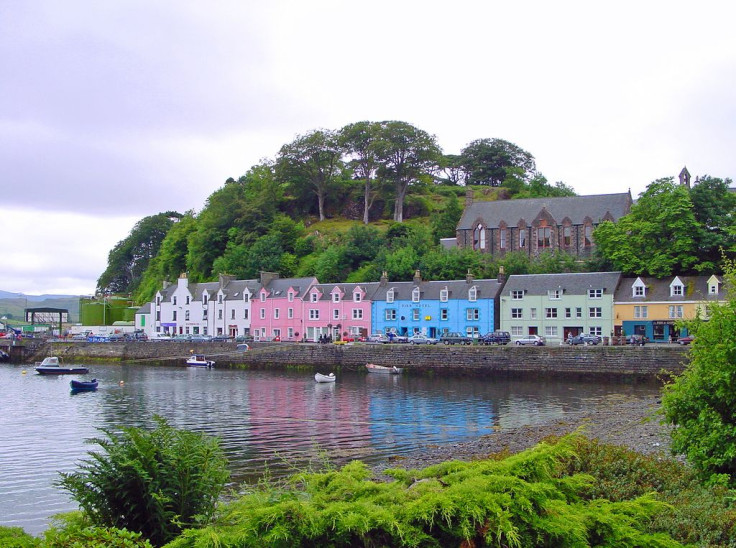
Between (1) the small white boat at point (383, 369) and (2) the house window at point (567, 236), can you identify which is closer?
(1) the small white boat at point (383, 369)

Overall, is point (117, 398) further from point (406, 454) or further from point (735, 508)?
point (735, 508)

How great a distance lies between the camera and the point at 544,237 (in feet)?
311

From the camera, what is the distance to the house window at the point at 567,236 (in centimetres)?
9361

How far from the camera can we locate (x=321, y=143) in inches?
4904

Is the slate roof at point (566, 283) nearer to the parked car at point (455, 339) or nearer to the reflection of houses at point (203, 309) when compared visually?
the parked car at point (455, 339)

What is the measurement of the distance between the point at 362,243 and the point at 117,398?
56.8 m

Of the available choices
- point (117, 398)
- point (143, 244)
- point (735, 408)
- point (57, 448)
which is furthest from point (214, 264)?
point (735, 408)

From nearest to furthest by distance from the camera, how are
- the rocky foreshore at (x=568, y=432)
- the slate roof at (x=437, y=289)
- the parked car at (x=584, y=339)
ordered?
the rocky foreshore at (x=568, y=432), the parked car at (x=584, y=339), the slate roof at (x=437, y=289)

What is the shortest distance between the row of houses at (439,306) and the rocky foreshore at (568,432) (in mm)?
29401

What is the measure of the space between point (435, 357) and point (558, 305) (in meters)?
16.5

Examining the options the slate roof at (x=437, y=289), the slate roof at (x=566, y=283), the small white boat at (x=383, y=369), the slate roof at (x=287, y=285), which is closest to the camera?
the small white boat at (x=383, y=369)

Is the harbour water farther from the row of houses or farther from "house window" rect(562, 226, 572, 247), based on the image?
"house window" rect(562, 226, 572, 247)

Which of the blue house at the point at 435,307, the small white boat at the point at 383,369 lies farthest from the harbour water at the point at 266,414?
the blue house at the point at 435,307

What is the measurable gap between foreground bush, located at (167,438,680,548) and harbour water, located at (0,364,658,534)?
738 centimetres
